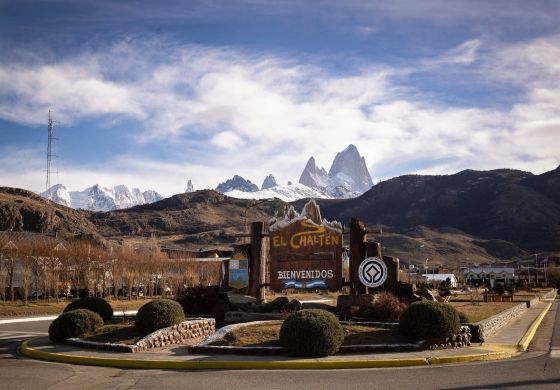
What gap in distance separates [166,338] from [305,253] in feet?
30.5

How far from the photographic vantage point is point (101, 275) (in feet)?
205

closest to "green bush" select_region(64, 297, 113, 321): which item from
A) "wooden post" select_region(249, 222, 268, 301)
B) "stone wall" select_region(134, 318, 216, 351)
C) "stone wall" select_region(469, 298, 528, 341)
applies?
"stone wall" select_region(134, 318, 216, 351)

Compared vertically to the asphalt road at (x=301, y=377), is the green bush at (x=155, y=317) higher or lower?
higher

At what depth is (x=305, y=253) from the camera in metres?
27.4

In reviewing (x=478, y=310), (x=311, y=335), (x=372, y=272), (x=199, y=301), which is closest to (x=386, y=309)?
(x=372, y=272)

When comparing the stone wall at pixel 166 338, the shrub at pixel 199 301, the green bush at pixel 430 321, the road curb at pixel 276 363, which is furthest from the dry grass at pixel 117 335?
the green bush at pixel 430 321

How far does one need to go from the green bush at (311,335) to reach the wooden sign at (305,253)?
963 centimetres

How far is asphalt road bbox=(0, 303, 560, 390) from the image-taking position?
43.3 ft

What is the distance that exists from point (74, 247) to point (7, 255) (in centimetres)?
1111

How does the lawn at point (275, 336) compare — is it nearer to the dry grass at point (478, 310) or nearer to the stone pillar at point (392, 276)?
the dry grass at point (478, 310)

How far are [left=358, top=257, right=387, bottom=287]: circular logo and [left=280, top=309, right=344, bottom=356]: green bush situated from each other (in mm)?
8547

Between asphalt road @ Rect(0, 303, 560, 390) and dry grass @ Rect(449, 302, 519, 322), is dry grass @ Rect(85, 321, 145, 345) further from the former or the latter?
dry grass @ Rect(449, 302, 519, 322)

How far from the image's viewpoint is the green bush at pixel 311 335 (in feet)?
54.8

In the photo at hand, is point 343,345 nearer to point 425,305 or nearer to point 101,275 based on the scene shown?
point 425,305
